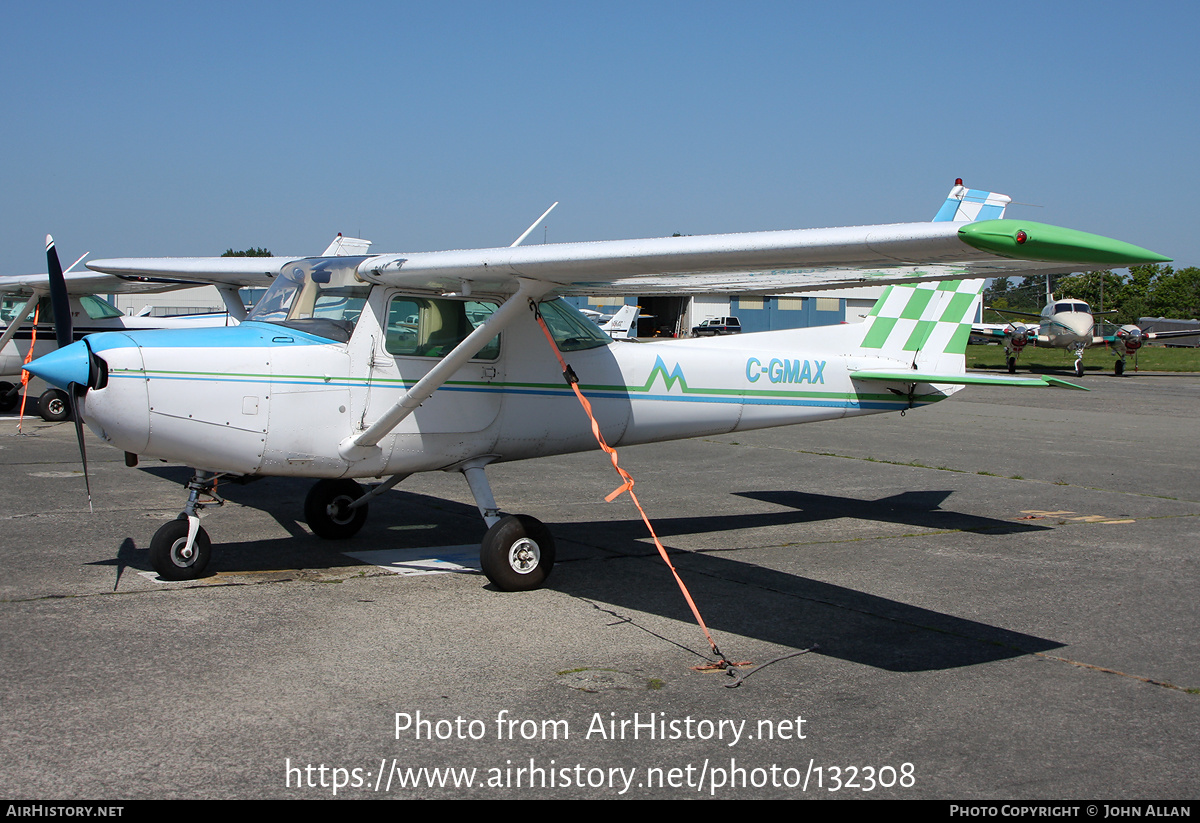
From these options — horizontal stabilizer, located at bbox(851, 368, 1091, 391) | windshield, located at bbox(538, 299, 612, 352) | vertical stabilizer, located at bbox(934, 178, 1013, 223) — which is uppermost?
vertical stabilizer, located at bbox(934, 178, 1013, 223)

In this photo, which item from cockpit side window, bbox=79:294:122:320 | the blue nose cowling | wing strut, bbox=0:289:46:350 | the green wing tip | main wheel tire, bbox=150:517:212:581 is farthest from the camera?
cockpit side window, bbox=79:294:122:320

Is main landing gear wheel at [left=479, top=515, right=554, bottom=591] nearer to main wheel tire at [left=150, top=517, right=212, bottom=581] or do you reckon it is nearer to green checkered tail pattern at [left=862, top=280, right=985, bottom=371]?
main wheel tire at [left=150, top=517, right=212, bottom=581]

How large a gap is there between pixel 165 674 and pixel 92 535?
3.77 m

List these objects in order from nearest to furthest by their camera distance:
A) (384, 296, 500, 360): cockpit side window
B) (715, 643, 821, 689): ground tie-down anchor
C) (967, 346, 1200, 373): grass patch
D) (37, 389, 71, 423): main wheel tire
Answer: (715, 643, 821, 689): ground tie-down anchor < (384, 296, 500, 360): cockpit side window < (37, 389, 71, 423): main wheel tire < (967, 346, 1200, 373): grass patch

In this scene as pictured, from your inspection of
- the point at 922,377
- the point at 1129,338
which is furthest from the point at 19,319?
the point at 1129,338

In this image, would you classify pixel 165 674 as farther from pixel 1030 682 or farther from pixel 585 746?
pixel 1030 682

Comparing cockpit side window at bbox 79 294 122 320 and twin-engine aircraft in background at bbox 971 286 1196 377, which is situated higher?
cockpit side window at bbox 79 294 122 320

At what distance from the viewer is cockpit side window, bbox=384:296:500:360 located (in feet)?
22.4

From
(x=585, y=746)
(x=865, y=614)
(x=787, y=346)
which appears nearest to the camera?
(x=585, y=746)

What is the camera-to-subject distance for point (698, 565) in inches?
285

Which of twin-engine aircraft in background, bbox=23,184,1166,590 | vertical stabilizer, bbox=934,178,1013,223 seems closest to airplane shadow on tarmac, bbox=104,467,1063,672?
twin-engine aircraft in background, bbox=23,184,1166,590

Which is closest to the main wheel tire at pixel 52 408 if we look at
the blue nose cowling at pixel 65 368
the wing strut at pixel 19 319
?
the wing strut at pixel 19 319

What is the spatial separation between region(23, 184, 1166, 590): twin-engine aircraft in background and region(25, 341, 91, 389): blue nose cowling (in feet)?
0.03
